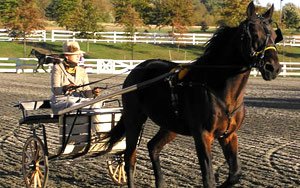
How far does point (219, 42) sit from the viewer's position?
6.70 meters

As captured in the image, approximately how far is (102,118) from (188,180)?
53.2 inches

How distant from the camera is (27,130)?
13070 millimetres

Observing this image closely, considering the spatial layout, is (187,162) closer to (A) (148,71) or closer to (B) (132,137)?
(B) (132,137)

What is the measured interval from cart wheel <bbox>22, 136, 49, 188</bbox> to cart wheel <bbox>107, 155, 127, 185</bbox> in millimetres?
900

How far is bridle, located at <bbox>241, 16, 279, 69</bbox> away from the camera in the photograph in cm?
600

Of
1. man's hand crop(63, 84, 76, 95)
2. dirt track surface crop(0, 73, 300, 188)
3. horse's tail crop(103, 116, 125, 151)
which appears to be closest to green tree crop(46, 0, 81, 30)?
dirt track surface crop(0, 73, 300, 188)

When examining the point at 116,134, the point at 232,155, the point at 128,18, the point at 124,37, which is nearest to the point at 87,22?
the point at 128,18

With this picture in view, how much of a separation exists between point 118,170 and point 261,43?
3.07m

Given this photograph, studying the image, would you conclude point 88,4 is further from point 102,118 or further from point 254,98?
point 102,118

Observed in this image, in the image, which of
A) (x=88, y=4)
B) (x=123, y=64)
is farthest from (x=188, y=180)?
(x=88, y=4)

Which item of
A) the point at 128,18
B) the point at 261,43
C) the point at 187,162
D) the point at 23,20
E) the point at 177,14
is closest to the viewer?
the point at 261,43

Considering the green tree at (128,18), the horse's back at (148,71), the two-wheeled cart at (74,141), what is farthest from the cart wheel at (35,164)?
the green tree at (128,18)

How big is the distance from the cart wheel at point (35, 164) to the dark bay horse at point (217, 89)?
1.47 m

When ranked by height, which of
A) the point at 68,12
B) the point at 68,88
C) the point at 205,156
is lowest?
the point at 68,12
